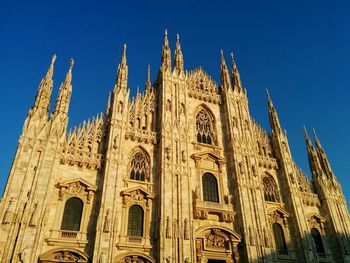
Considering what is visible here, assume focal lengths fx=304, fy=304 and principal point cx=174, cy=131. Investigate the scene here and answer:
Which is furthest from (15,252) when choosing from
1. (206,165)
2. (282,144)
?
(282,144)

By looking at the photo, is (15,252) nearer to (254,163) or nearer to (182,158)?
(182,158)

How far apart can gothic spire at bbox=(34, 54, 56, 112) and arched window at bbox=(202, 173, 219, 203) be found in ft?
43.3

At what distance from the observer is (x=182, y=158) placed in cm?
2367

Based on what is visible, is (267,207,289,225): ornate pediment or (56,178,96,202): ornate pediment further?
(267,207,289,225): ornate pediment

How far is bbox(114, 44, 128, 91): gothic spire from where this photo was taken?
25.4m

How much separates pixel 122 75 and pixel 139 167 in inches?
334

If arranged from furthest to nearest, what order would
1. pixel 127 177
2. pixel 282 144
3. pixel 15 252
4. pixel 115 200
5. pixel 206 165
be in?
pixel 282 144 → pixel 206 165 → pixel 127 177 → pixel 115 200 → pixel 15 252

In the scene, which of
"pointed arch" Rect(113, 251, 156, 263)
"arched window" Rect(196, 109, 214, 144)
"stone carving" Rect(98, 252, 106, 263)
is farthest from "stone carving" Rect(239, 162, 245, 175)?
"stone carving" Rect(98, 252, 106, 263)

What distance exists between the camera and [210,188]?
24.5m

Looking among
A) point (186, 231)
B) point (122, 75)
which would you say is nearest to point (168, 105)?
point (122, 75)

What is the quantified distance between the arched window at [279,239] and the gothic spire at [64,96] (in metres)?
18.7

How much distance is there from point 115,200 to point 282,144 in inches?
692

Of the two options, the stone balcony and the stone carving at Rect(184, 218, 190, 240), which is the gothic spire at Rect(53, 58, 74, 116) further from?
the stone carving at Rect(184, 218, 190, 240)

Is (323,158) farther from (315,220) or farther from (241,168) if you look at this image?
(241,168)
